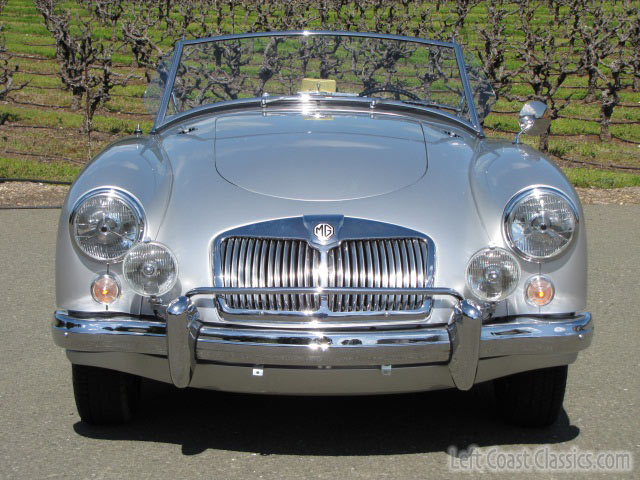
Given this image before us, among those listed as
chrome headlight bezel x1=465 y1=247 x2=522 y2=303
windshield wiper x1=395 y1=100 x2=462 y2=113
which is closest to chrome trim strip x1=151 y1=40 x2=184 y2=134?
windshield wiper x1=395 y1=100 x2=462 y2=113

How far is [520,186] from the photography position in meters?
3.51

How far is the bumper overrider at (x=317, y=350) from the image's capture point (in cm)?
311

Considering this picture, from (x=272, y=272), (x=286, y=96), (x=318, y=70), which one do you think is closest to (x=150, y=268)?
(x=272, y=272)

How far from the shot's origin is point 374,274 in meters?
3.23

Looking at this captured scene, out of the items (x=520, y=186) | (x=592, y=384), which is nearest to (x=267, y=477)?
(x=520, y=186)

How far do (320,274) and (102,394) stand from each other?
0.97 metres

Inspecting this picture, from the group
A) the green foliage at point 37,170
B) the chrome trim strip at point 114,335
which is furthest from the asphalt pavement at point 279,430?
the green foliage at point 37,170

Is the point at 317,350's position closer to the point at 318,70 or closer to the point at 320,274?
the point at 320,274

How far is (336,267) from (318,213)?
0.22m

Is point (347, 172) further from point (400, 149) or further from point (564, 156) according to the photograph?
point (564, 156)

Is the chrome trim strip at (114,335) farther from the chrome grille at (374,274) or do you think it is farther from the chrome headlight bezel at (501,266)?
the chrome headlight bezel at (501,266)

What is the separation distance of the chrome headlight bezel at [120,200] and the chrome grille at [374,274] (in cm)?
67

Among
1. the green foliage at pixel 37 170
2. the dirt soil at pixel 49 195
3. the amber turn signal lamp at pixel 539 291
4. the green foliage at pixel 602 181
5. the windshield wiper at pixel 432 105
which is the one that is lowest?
the green foliage at pixel 37 170

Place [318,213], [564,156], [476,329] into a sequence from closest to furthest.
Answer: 1. [476,329]
2. [318,213]
3. [564,156]
